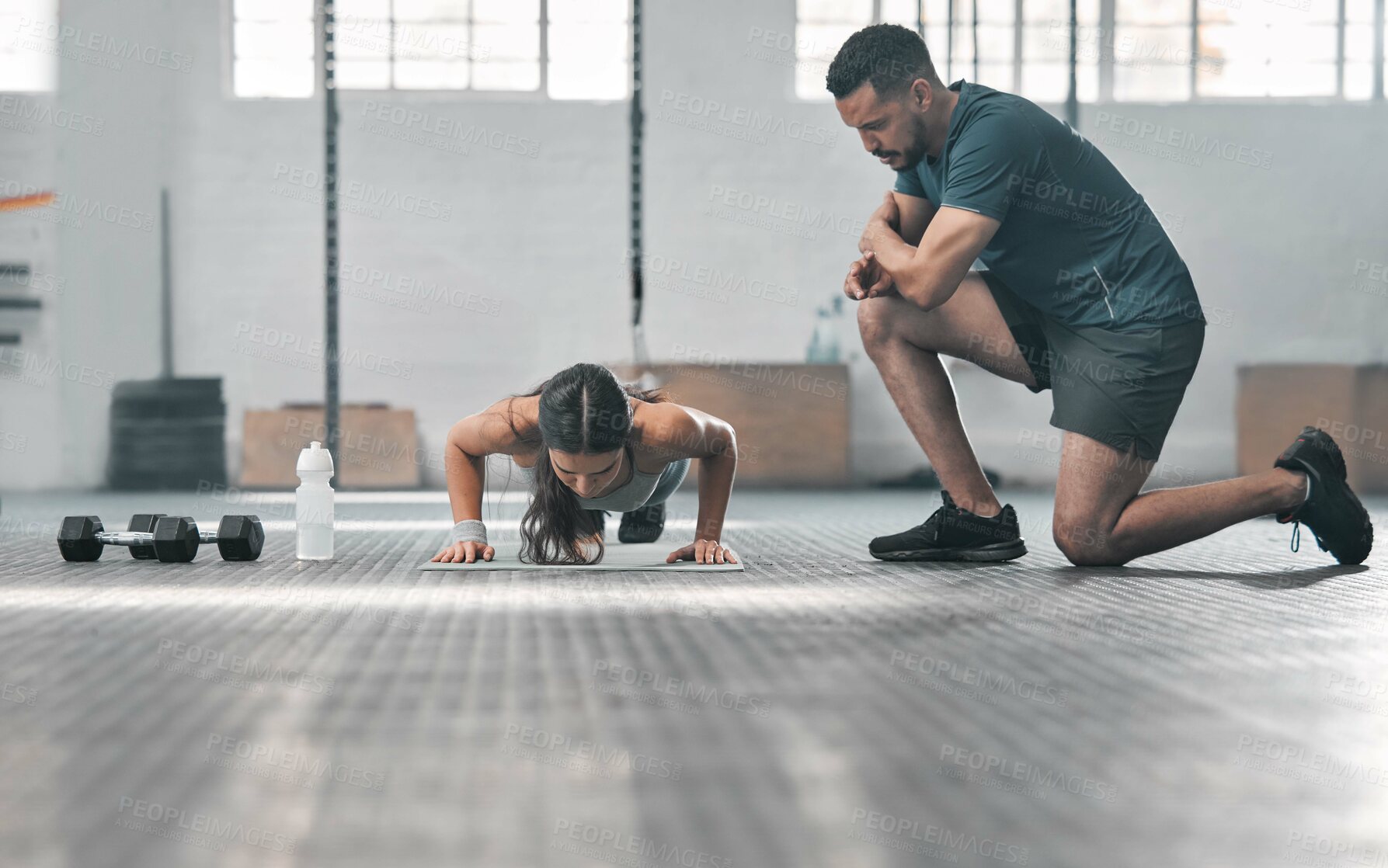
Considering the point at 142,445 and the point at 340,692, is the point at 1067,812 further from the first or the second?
the point at 142,445

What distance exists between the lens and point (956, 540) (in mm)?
2055

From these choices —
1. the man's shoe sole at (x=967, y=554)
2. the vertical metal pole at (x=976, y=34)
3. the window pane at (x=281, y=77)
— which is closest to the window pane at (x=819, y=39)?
the vertical metal pole at (x=976, y=34)

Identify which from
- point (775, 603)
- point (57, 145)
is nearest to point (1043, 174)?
point (775, 603)

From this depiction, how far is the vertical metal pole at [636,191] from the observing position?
212 inches

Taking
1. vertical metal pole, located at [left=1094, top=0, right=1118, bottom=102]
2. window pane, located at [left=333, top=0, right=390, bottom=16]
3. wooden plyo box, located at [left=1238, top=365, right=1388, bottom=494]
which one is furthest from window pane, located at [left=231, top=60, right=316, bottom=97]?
wooden plyo box, located at [left=1238, top=365, right=1388, bottom=494]

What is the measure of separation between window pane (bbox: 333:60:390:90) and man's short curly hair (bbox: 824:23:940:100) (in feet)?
13.5

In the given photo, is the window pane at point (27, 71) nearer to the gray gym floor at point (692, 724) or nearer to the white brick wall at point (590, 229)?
the white brick wall at point (590, 229)

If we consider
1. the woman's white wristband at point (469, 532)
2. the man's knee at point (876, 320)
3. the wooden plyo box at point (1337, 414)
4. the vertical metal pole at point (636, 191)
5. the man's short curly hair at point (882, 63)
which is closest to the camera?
the man's short curly hair at point (882, 63)

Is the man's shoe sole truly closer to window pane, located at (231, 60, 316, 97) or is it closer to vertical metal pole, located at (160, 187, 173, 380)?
vertical metal pole, located at (160, 187, 173, 380)

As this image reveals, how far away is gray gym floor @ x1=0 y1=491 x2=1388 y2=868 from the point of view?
2.15 feet

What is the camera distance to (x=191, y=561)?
205 centimetres

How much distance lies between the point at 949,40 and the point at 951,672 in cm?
502

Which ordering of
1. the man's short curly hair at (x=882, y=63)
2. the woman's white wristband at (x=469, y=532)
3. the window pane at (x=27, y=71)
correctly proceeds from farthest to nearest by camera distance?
the window pane at (x=27, y=71), the woman's white wristband at (x=469, y=532), the man's short curly hair at (x=882, y=63)

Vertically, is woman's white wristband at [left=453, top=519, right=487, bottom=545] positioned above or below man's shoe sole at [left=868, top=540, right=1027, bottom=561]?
above
